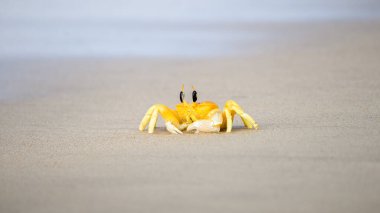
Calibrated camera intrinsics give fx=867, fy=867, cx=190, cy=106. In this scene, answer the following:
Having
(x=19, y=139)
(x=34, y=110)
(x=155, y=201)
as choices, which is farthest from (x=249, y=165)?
(x=34, y=110)

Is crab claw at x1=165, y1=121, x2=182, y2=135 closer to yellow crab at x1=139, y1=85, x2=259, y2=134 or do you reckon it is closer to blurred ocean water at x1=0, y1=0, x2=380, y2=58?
yellow crab at x1=139, y1=85, x2=259, y2=134

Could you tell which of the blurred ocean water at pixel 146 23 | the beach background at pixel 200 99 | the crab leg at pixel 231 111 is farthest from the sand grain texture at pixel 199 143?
the blurred ocean water at pixel 146 23

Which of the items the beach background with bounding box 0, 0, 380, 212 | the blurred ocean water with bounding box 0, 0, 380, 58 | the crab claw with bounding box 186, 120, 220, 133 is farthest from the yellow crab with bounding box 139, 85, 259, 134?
the blurred ocean water with bounding box 0, 0, 380, 58

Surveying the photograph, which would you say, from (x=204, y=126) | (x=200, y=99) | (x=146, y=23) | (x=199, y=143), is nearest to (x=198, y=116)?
(x=204, y=126)

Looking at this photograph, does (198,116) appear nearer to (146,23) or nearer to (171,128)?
(171,128)

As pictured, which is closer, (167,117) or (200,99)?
(167,117)
